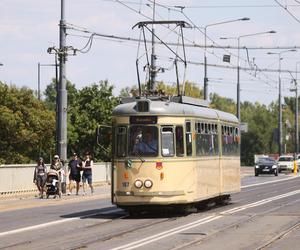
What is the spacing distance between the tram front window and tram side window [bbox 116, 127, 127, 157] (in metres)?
0.19

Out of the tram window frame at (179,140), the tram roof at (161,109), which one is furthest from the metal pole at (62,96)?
the tram window frame at (179,140)

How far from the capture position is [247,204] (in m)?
27.4

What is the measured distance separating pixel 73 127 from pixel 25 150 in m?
4.86

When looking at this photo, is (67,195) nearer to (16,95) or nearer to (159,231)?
(159,231)

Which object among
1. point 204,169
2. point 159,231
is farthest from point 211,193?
point 159,231

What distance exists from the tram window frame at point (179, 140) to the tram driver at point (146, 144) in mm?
604

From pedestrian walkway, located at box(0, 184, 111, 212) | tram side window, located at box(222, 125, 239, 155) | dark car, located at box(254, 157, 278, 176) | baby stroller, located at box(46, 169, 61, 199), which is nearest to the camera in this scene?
tram side window, located at box(222, 125, 239, 155)

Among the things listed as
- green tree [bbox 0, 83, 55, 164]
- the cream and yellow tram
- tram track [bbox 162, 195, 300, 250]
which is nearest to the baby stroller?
the cream and yellow tram

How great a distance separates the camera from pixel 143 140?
A: 21484 mm

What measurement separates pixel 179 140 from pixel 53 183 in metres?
11.1

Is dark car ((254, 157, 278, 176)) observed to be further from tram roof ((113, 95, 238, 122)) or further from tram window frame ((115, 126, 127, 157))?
tram window frame ((115, 126, 127, 157))

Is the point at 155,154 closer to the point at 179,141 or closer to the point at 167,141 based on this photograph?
the point at 167,141

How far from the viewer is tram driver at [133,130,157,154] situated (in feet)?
70.1

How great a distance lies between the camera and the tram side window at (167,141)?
70.2ft
